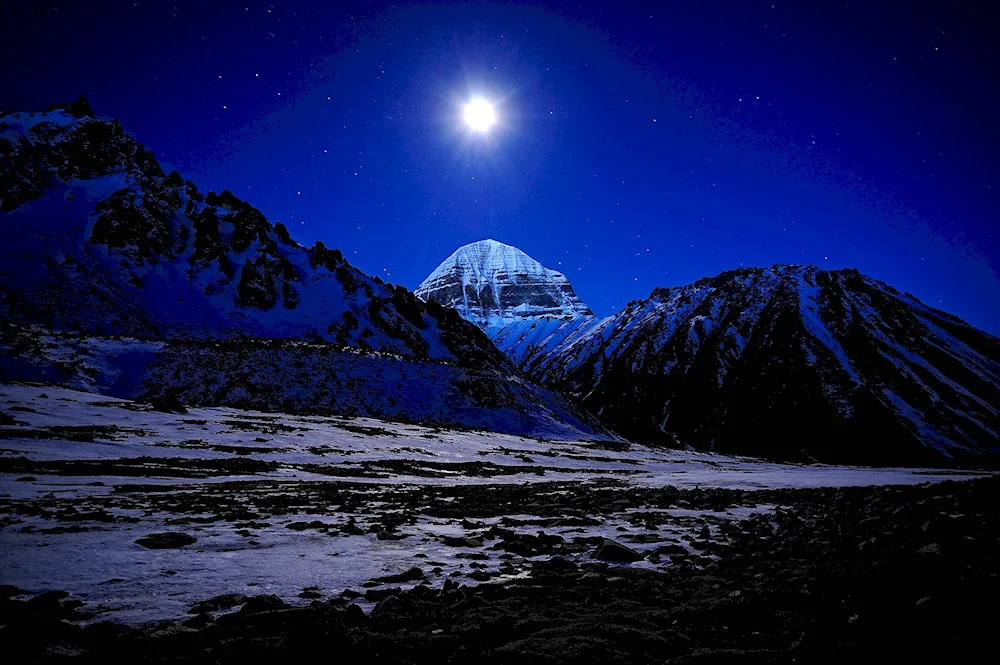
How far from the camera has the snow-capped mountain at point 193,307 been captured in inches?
2474

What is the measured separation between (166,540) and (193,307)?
107 metres

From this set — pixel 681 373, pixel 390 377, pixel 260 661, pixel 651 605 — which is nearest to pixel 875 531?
pixel 651 605

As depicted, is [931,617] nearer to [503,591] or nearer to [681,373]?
[503,591]

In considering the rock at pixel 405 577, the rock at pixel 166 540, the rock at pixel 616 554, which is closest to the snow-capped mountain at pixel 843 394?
the rock at pixel 616 554

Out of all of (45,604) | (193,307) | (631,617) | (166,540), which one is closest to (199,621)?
(45,604)

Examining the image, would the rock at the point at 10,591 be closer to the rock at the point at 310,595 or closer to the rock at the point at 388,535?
the rock at the point at 310,595

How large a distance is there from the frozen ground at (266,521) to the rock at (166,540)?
113mm

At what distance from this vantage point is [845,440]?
151 meters

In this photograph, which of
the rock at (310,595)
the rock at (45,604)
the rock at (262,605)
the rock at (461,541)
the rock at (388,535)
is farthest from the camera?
the rock at (388,535)

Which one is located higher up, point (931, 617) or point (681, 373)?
point (681, 373)

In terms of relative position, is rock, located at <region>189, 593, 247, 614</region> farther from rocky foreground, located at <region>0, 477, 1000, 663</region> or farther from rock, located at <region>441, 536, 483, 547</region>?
rock, located at <region>441, 536, 483, 547</region>

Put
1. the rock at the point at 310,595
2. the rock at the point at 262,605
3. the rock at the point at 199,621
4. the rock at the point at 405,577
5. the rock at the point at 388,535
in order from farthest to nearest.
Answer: the rock at the point at 388,535 → the rock at the point at 405,577 → the rock at the point at 310,595 → the rock at the point at 262,605 → the rock at the point at 199,621

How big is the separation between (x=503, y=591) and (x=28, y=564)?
23.3 feet

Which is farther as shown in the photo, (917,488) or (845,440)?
(845,440)
